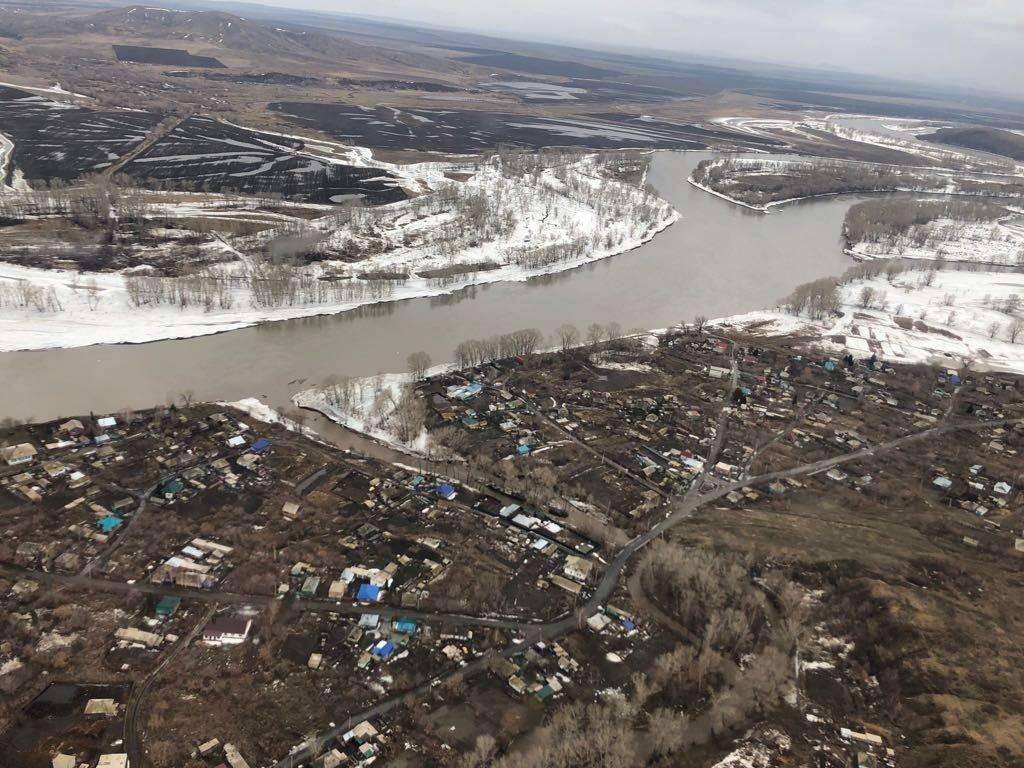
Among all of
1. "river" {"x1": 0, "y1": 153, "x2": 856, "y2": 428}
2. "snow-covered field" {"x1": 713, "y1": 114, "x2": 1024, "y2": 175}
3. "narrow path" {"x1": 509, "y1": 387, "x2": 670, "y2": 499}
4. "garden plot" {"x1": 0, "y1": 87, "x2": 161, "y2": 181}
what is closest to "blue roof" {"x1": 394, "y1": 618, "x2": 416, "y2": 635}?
"narrow path" {"x1": 509, "y1": 387, "x2": 670, "y2": 499}

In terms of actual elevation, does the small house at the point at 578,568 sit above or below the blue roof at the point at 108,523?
above

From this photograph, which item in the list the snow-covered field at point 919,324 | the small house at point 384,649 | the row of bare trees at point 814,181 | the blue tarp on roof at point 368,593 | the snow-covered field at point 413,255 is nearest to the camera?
the small house at point 384,649

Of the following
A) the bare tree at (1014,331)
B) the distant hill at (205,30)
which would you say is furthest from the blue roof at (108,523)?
the distant hill at (205,30)

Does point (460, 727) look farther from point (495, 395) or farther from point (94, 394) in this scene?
point (94, 394)

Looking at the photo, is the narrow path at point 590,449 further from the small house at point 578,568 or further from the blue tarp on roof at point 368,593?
the blue tarp on roof at point 368,593

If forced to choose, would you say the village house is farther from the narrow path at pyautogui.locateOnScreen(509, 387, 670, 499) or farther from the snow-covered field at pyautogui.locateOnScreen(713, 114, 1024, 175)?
the snow-covered field at pyautogui.locateOnScreen(713, 114, 1024, 175)

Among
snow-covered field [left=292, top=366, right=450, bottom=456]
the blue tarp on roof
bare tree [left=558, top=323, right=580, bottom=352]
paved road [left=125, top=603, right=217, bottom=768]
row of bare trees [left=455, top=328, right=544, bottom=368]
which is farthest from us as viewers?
bare tree [left=558, top=323, right=580, bottom=352]
